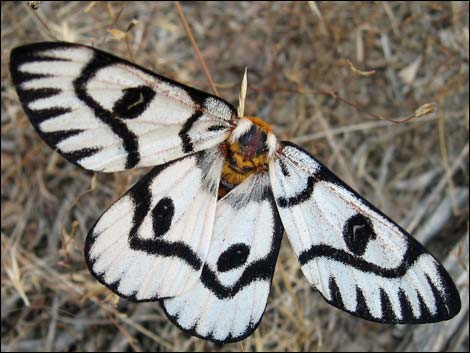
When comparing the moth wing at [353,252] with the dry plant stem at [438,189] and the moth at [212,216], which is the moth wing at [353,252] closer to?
the moth at [212,216]

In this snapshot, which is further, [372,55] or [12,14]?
[372,55]

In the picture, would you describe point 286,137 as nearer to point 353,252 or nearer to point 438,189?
point 438,189

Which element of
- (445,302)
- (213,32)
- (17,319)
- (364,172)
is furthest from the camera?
(213,32)

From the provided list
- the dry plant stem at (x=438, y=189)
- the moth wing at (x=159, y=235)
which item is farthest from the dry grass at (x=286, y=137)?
the moth wing at (x=159, y=235)

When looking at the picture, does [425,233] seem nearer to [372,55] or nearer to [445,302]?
[372,55]

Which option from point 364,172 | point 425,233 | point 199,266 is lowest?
point 425,233

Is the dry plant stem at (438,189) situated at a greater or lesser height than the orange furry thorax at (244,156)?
lesser

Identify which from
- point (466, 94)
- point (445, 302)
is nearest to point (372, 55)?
point (466, 94)
